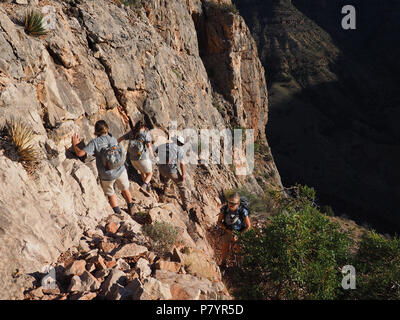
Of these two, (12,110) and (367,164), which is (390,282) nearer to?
(12,110)

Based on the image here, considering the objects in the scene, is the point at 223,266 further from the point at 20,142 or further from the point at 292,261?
the point at 20,142

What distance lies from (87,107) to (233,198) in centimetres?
388

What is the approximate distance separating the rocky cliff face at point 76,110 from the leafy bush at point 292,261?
777mm

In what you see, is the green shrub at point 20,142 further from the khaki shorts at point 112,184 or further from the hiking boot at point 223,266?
the hiking boot at point 223,266

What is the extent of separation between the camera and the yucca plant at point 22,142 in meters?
3.95

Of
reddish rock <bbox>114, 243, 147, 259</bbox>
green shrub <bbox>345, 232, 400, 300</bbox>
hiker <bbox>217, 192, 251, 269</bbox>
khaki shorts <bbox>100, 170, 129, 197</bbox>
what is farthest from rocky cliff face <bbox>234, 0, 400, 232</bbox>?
reddish rock <bbox>114, 243, 147, 259</bbox>

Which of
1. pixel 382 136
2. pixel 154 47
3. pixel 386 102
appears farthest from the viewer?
pixel 386 102

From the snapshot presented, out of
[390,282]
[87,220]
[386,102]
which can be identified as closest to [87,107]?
[87,220]

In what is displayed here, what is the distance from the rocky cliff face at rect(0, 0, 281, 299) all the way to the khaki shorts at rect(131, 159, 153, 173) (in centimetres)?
42

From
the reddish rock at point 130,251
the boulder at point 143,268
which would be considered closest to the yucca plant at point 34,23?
the reddish rock at point 130,251

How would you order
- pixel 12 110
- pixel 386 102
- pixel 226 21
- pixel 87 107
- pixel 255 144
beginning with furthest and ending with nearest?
pixel 386 102 → pixel 255 144 → pixel 226 21 → pixel 87 107 → pixel 12 110

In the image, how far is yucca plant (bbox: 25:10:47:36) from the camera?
18.3 ft

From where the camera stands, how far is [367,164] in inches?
2282

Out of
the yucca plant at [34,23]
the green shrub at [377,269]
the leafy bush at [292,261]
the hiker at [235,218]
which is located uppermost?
the yucca plant at [34,23]
